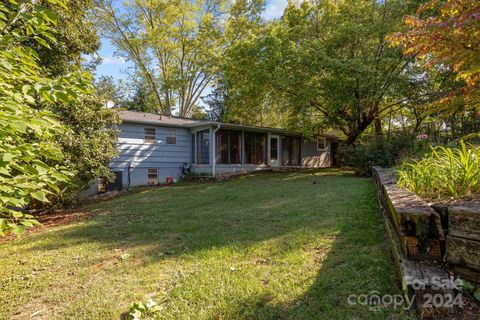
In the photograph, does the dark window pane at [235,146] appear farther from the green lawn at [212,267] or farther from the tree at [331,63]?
the green lawn at [212,267]

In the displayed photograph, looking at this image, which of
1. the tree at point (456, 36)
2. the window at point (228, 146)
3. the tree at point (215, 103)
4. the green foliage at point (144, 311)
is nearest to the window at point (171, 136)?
the window at point (228, 146)

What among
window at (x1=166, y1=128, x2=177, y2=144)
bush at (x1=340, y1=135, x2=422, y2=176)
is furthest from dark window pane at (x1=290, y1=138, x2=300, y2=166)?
window at (x1=166, y1=128, x2=177, y2=144)

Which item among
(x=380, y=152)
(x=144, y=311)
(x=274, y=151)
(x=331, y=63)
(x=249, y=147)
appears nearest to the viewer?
(x=144, y=311)

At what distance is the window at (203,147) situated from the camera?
13.6 m

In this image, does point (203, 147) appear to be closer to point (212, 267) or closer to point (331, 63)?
point (331, 63)

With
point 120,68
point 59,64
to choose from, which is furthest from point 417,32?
point 120,68

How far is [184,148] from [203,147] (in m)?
1.06

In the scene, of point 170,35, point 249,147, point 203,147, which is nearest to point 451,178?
point 203,147

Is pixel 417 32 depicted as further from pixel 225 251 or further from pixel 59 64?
pixel 59 64

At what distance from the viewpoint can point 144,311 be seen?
84.2 inches

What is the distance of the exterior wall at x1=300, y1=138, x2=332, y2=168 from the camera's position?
1830cm

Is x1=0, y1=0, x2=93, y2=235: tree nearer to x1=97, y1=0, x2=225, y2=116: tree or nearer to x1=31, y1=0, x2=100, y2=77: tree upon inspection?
x1=31, y1=0, x2=100, y2=77: tree

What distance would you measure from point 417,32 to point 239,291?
3.50m

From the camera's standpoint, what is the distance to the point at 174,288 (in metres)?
2.47
